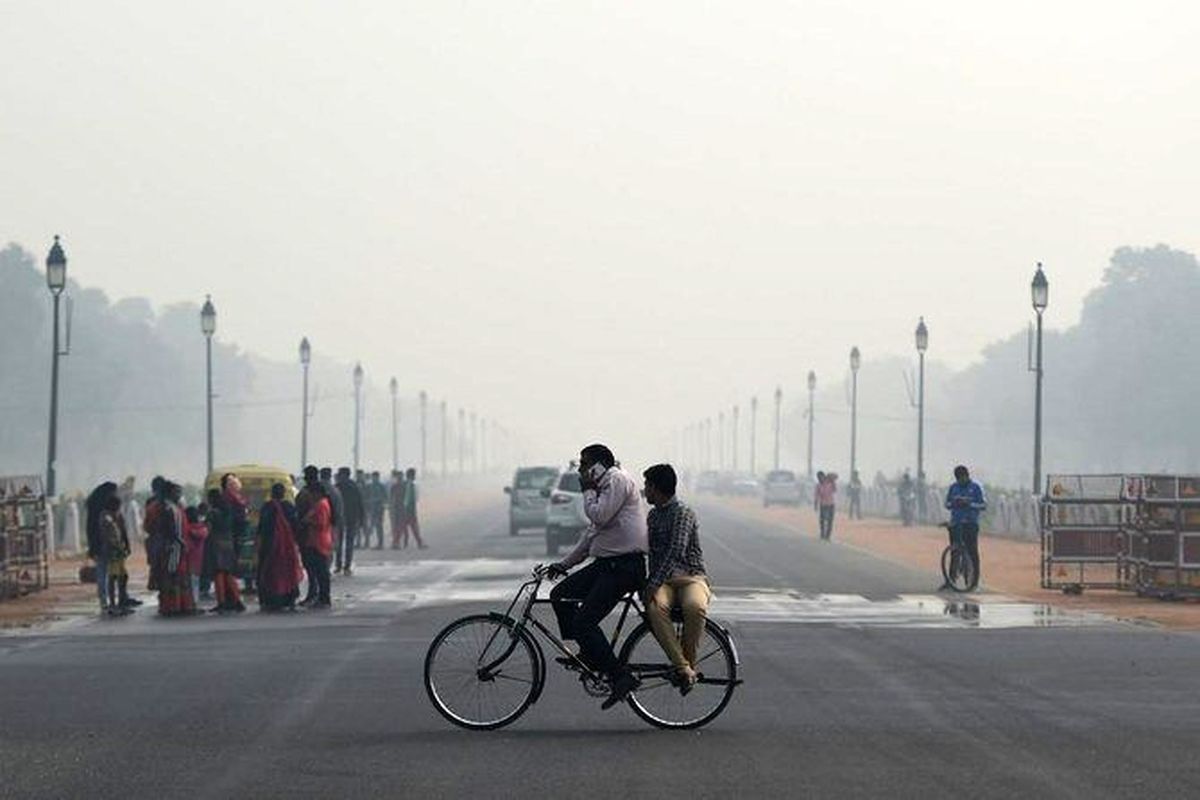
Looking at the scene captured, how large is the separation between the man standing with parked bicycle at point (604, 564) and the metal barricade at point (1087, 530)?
19.6m

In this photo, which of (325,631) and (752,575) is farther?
(752,575)

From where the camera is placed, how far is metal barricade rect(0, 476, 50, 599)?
34000 millimetres

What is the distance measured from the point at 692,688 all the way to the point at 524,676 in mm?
1109

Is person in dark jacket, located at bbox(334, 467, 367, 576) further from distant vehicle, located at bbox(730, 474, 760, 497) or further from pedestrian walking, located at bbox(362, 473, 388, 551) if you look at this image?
distant vehicle, located at bbox(730, 474, 760, 497)

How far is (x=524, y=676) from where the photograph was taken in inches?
626

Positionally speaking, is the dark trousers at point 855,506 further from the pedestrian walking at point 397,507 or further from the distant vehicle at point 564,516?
the distant vehicle at point 564,516

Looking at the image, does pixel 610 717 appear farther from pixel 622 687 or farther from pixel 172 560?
pixel 172 560

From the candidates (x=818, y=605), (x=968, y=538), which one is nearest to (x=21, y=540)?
(x=818, y=605)

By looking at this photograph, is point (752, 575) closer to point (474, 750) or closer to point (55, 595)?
point (55, 595)

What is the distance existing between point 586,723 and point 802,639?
902 cm

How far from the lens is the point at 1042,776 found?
13.1 metres

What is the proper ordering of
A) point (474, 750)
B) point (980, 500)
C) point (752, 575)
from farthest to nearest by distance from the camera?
point (752, 575)
point (980, 500)
point (474, 750)

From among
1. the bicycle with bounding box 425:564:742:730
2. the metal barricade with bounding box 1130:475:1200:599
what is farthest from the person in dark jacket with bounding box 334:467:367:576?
the bicycle with bounding box 425:564:742:730

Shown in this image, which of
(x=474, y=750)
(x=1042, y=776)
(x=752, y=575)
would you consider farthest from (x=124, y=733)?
(x=752, y=575)
